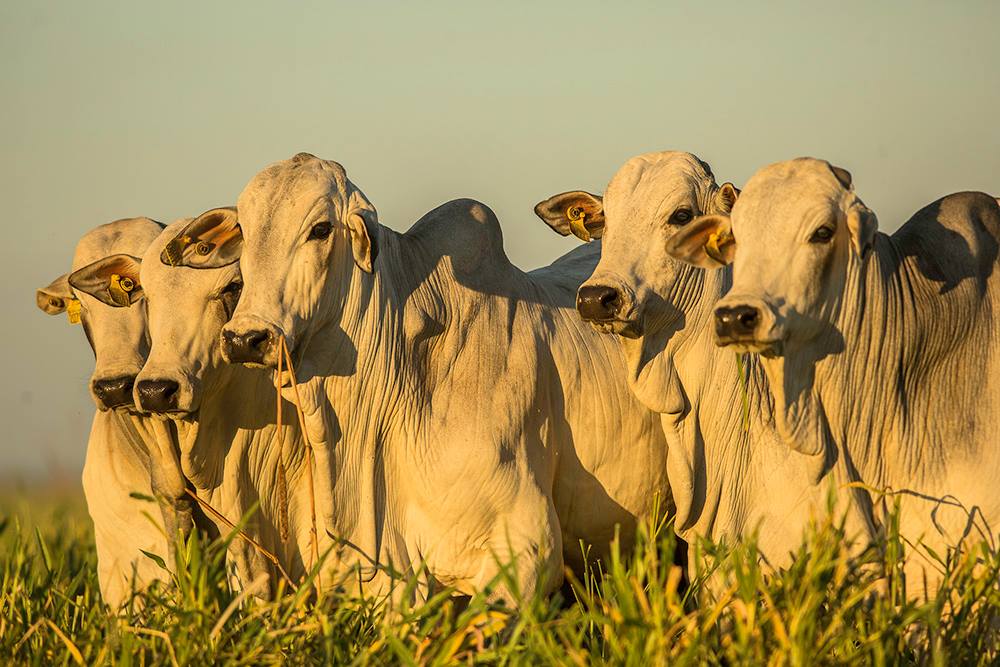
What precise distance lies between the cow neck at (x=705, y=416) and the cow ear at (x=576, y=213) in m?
0.75

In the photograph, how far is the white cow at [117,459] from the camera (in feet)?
27.2

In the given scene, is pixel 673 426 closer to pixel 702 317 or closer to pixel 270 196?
pixel 702 317

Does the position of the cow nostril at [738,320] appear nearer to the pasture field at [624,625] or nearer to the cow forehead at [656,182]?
the pasture field at [624,625]

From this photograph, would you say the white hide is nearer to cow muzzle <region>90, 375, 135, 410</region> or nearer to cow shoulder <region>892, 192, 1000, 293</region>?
cow shoulder <region>892, 192, 1000, 293</region>

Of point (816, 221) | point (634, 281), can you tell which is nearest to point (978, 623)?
point (816, 221)

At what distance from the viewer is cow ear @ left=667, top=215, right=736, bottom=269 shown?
7.11 m

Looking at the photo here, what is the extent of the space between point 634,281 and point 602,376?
1.10 metres

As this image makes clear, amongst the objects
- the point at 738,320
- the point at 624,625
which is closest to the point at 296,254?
the point at 738,320

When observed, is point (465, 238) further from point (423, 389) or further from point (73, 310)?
point (73, 310)

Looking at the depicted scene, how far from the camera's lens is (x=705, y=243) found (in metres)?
7.21

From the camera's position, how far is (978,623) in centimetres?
603

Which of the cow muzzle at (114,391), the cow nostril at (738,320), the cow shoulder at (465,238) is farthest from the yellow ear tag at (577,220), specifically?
the cow muzzle at (114,391)

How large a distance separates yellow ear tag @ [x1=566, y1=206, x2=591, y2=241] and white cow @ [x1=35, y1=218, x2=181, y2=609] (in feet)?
7.08

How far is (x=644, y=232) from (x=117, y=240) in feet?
9.86
